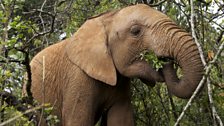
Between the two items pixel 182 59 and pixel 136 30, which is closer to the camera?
pixel 182 59

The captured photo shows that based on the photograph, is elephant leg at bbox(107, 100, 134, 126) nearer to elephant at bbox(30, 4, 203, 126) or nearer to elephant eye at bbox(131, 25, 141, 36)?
elephant at bbox(30, 4, 203, 126)

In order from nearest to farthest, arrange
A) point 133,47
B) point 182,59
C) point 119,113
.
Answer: point 182,59 < point 133,47 < point 119,113

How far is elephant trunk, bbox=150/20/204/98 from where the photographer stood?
450cm

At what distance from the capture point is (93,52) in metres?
5.26

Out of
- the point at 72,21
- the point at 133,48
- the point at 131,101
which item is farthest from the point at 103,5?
the point at 133,48

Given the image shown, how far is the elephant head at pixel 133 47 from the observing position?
4.59m

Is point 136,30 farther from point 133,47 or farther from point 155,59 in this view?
point 155,59

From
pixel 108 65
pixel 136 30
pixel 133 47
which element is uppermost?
pixel 136 30

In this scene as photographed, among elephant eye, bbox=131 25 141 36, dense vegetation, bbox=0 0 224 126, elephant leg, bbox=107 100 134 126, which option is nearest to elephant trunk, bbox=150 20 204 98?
dense vegetation, bbox=0 0 224 126

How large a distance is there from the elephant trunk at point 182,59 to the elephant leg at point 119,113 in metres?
0.94

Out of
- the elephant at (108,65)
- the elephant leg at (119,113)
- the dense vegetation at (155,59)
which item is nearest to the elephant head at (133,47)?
the elephant at (108,65)

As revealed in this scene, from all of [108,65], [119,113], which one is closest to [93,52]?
[108,65]

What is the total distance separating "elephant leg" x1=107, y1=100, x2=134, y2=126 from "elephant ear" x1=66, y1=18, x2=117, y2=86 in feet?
1.66

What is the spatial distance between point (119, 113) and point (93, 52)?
67cm
